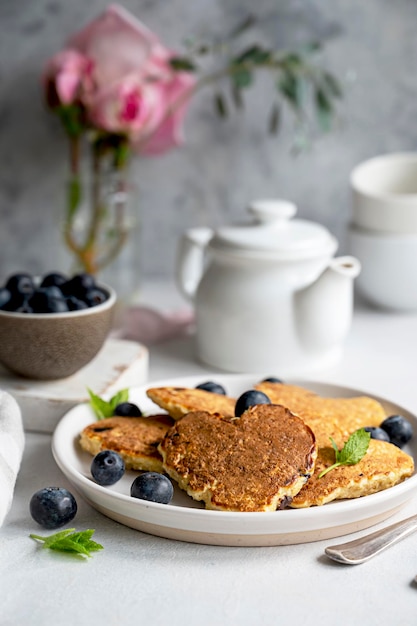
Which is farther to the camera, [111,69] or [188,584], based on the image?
[111,69]

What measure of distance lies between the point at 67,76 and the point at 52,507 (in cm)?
109

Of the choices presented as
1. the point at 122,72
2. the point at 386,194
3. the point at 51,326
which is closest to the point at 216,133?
the point at 122,72

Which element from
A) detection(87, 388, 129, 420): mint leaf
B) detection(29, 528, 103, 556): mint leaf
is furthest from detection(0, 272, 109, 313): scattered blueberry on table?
detection(29, 528, 103, 556): mint leaf

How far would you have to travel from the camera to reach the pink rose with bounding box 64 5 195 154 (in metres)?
1.81

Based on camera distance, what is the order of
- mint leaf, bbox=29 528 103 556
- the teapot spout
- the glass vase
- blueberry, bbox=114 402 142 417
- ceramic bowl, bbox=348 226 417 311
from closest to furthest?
mint leaf, bbox=29 528 103 556 < blueberry, bbox=114 402 142 417 < the teapot spout < ceramic bowl, bbox=348 226 417 311 < the glass vase

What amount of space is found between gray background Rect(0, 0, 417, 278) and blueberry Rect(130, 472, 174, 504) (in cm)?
106

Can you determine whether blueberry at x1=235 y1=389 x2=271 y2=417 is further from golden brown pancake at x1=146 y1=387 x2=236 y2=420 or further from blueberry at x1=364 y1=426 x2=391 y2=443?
blueberry at x1=364 y1=426 x2=391 y2=443

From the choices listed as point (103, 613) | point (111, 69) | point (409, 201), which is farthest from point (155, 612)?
point (111, 69)

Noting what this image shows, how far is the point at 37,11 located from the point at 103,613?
60.3 inches

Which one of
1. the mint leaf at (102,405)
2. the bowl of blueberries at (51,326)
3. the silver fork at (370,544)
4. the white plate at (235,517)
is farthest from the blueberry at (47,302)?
the silver fork at (370,544)

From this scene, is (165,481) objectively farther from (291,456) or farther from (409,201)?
(409,201)

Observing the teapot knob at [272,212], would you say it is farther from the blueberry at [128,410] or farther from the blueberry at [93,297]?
the blueberry at [128,410]

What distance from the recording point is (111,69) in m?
1.83

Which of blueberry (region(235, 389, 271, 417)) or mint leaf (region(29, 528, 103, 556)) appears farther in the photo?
blueberry (region(235, 389, 271, 417))
